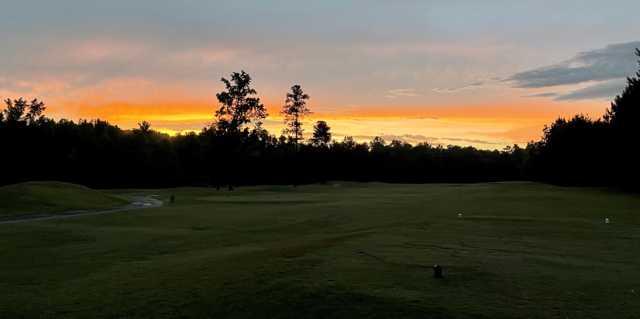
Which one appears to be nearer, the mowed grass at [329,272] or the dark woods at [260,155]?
the mowed grass at [329,272]

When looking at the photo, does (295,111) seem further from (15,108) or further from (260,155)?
(15,108)

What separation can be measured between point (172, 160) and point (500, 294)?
116 meters

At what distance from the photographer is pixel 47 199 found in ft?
156

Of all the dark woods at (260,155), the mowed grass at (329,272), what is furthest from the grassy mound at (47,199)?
the dark woods at (260,155)

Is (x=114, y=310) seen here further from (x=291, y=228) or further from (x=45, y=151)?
(x=45, y=151)

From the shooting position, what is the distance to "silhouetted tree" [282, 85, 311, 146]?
4729 inches

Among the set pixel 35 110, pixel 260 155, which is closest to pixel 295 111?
pixel 260 155

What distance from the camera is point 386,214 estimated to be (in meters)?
34.7

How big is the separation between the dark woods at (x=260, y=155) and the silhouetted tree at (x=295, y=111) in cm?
23

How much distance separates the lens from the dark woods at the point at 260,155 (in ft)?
250

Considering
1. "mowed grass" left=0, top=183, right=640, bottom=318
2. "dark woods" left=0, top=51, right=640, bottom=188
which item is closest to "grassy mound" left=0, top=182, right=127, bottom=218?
"mowed grass" left=0, top=183, right=640, bottom=318

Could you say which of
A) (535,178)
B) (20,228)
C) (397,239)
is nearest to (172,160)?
(535,178)

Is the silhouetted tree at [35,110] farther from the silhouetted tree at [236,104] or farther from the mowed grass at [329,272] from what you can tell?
the mowed grass at [329,272]

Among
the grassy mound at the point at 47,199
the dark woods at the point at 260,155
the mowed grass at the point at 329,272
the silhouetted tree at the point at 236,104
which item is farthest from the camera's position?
the silhouetted tree at the point at 236,104
